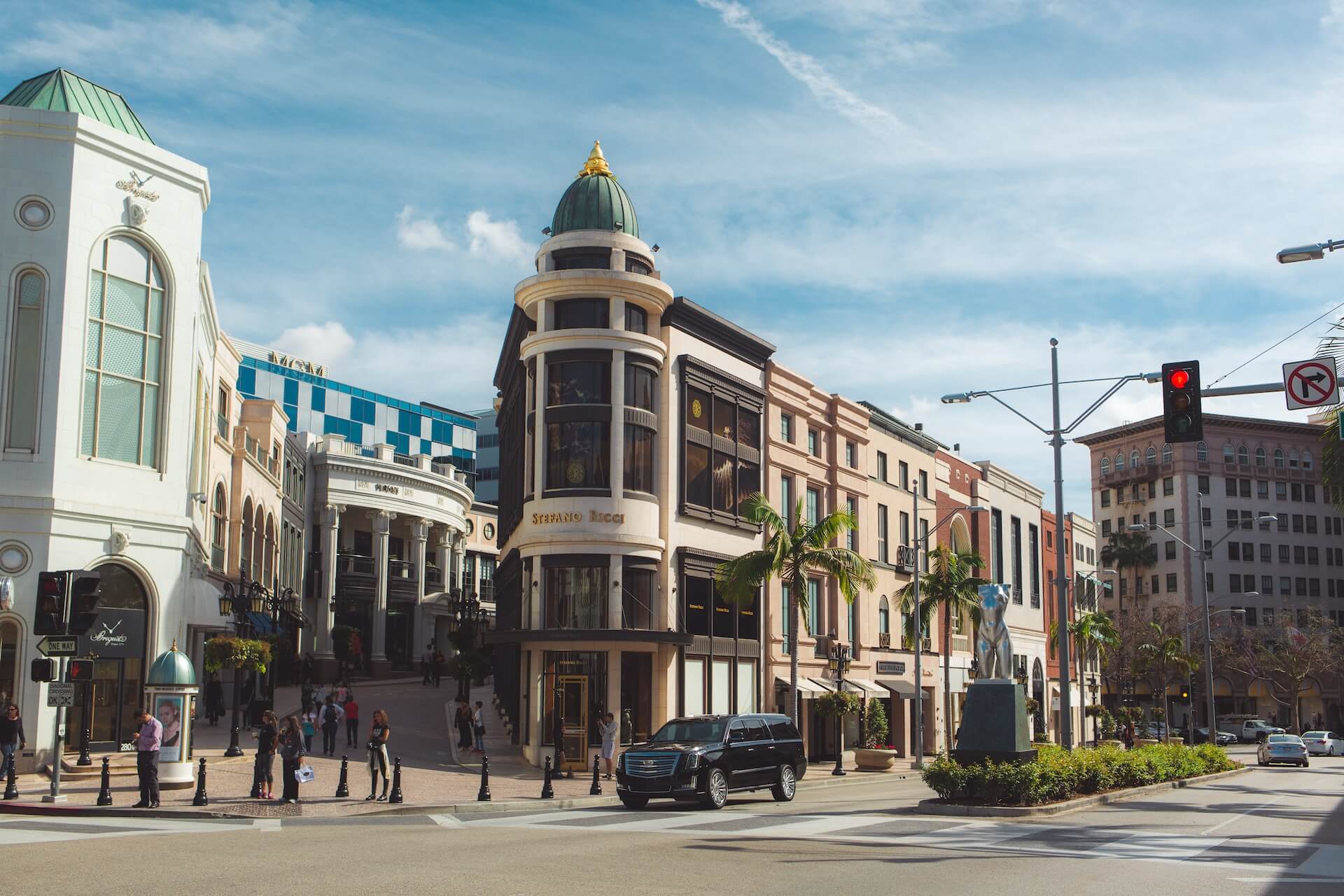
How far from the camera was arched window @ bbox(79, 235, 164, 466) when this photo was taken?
28672 millimetres

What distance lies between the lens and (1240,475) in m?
113

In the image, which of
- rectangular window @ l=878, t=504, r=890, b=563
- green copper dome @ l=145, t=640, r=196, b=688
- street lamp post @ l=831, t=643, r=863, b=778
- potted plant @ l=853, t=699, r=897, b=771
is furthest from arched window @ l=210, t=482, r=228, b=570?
rectangular window @ l=878, t=504, r=890, b=563

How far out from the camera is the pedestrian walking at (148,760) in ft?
73.2

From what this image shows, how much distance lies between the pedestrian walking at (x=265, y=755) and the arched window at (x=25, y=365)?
9038 mm

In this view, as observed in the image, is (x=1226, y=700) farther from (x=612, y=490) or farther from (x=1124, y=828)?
(x=1124, y=828)

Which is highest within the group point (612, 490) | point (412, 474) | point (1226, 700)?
point (412, 474)

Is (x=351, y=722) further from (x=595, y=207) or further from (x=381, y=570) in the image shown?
(x=381, y=570)

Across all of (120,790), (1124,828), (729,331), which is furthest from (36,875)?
(729,331)

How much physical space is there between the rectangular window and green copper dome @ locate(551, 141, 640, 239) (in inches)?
789

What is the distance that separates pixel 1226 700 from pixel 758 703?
7707cm

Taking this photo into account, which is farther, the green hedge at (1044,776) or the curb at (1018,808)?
the green hedge at (1044,776)

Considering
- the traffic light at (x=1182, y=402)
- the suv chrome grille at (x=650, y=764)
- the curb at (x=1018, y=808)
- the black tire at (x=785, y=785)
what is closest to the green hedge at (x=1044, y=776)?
the curb at (x=1018, y=808)

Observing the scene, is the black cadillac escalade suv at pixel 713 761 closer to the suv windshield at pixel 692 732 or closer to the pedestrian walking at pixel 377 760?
the suv windshield at pixel 692 732

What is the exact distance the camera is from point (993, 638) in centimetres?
2662
